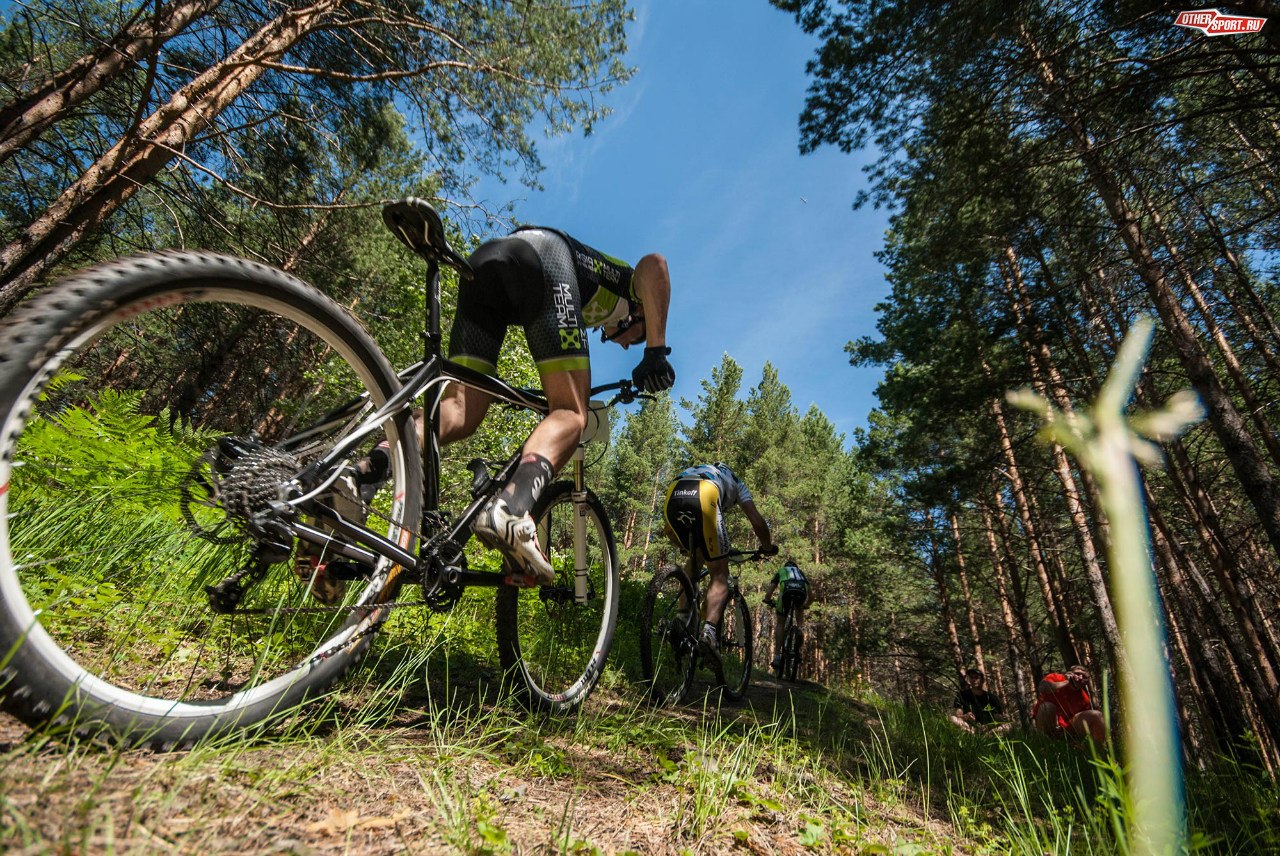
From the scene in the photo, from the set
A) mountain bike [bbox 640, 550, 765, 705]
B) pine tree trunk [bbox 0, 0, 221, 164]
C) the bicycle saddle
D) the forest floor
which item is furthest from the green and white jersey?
pine tree trunk [bbox 0, 0, 221, 164]

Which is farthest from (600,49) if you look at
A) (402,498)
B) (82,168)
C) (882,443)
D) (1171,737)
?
(882,443)

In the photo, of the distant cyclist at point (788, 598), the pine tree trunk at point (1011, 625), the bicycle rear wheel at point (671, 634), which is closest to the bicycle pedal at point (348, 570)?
the bicycle rear wheel at point (671, 634)

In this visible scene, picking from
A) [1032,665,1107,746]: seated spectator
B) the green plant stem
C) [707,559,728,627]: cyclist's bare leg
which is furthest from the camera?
the green plant stem

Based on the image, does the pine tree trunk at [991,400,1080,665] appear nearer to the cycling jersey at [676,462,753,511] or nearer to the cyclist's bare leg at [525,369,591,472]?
the cycling jersey at [676,462,753,511]

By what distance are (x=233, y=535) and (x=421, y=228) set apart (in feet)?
3.60

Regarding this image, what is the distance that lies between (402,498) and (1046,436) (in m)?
11.0

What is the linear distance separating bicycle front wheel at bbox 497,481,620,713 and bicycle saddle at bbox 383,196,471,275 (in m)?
1.11

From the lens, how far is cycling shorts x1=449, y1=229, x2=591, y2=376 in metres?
2.02

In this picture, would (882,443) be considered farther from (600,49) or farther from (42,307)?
(42,307)

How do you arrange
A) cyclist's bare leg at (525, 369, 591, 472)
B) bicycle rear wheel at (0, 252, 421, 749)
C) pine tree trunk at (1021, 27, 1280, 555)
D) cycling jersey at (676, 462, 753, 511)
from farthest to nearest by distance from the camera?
pine tree trunk at (1021, 27, 1280, 555) → cycling jersey at (676, 462, 753, 511) → cyclist's bare leg at (525, 369, 591, 472) → bicycle rear wheel at (0, 252, 421, 749)

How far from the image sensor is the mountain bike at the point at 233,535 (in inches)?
39.9

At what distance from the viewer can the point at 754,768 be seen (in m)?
1.94

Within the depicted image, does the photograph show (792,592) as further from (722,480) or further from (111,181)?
(111,181)

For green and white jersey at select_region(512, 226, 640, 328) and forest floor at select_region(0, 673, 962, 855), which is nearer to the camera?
forest floor at select_region(0, 673, 962, 855)
